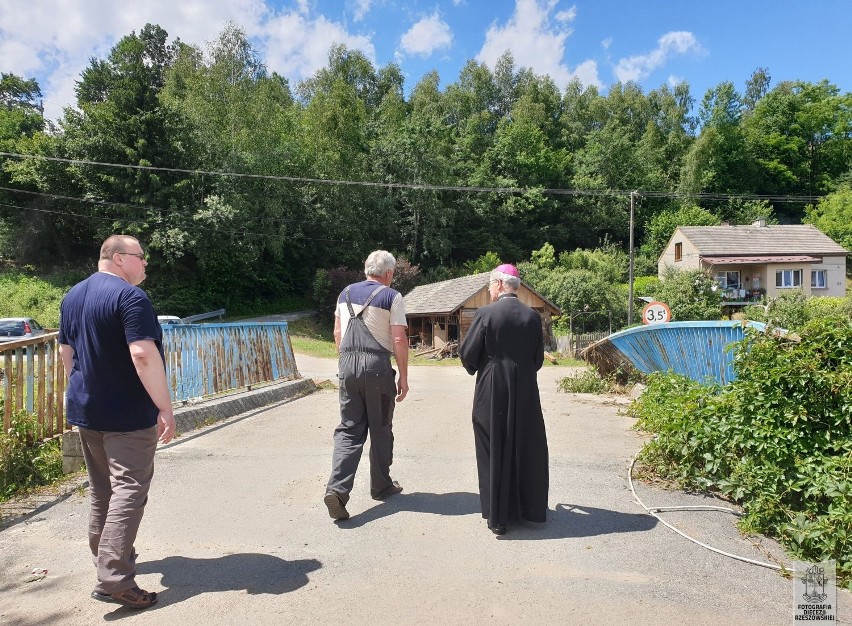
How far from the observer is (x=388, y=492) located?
4.86m

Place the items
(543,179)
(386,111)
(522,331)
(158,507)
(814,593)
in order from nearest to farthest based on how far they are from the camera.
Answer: (814,593) → (522,331) → (158,507) → (386,111) → (543,179)

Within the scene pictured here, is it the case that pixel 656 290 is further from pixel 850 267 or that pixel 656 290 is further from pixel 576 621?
pixel 576 621

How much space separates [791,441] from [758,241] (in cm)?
4856

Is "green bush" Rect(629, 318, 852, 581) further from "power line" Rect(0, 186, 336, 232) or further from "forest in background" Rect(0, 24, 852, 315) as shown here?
"power line" Rect(0, 186, 336, 232)

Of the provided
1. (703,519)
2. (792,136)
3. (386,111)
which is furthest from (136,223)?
(792,136)

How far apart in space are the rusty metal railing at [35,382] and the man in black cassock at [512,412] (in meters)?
4.12

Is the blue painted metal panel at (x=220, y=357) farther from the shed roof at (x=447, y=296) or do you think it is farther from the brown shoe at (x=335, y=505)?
the shed roof at (x=447, y=296)

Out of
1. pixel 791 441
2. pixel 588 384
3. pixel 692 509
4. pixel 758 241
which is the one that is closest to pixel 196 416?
pixel 692 509

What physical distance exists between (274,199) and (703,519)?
3898 cm

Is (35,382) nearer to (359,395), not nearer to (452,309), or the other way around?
(359,395)

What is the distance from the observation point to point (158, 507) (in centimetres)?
466

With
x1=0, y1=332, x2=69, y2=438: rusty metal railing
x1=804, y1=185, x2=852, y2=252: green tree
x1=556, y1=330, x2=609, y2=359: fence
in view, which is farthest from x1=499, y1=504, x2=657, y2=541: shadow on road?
x1=804, y1=185, x2=852, y2=252: green tree

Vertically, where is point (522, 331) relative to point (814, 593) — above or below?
above

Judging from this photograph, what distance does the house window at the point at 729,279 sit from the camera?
146 feet
